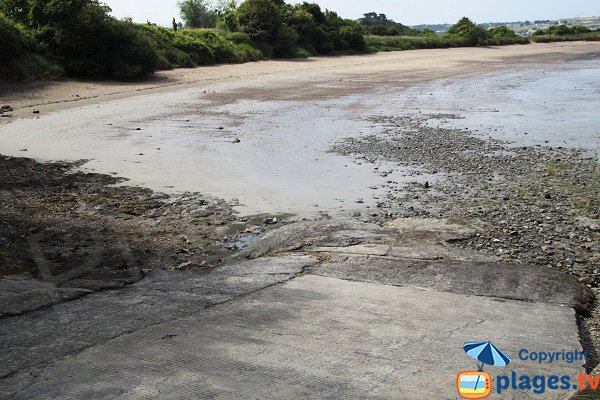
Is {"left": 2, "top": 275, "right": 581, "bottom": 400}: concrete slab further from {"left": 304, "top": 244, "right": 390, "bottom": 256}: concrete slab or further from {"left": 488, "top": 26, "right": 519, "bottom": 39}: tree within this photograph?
{"left": 488, "top": 26, "right": 519, "bottom": 39}: tree

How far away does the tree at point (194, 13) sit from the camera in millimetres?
67500

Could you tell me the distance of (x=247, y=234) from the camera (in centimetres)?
780

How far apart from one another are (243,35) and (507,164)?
30345 millimetres

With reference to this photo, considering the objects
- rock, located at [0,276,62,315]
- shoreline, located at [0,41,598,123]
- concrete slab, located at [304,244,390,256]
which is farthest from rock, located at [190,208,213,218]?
shoreline, located at [0,41,598,123]

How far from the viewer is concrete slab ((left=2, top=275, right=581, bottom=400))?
365cm

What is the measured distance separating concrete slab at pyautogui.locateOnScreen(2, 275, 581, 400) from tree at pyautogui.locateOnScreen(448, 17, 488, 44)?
56318mm

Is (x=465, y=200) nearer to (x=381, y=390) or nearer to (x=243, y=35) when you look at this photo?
(x=381, y=390)

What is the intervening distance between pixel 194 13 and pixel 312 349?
6801cm

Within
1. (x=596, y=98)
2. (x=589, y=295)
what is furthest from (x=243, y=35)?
(x=589, y=295)

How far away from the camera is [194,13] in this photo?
68.6 meters

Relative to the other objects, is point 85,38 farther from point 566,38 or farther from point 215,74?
point 566,38

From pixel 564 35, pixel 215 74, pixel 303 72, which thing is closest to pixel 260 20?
pixel 303 72

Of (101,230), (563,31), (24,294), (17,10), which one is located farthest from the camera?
(563,31)

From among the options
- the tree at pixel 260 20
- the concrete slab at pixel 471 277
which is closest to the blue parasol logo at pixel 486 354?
the concrete slab at pixel 471 277
